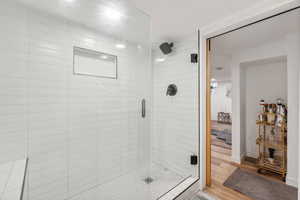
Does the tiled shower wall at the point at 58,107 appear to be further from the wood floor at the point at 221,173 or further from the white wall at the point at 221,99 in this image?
the white wall at the point at 221,99

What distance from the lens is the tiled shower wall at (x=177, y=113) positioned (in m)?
1.91

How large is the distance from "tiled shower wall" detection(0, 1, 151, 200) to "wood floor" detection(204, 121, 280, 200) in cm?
120

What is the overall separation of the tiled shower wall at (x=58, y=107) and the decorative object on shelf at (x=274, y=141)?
89.3 inches

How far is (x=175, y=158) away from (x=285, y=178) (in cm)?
157

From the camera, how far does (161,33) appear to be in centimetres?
192

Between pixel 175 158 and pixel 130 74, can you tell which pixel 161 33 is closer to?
pixel 130 74

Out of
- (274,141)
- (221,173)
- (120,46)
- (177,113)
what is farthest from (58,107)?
(274,141)

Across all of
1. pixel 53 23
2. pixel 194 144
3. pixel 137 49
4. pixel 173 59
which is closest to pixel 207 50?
pixel 173 59

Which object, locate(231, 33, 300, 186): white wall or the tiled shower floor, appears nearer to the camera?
the tiled shower floor

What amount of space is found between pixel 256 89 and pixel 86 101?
3.10m

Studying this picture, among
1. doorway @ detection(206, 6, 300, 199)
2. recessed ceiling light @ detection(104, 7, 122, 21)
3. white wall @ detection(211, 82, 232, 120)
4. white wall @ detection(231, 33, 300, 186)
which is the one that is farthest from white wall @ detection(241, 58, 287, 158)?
white wall @ detection(211, 82, 232, 120)

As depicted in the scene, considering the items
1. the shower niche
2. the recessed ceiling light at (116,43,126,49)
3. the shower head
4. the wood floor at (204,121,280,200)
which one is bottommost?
the wood floor at (204,121,280,200)

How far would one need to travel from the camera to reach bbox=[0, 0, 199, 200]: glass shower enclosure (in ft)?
3.76

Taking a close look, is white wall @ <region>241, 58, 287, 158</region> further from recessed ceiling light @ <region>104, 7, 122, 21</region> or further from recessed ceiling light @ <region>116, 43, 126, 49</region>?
recessed ceiling light @ <region>104, 7, 122, 21</region>
